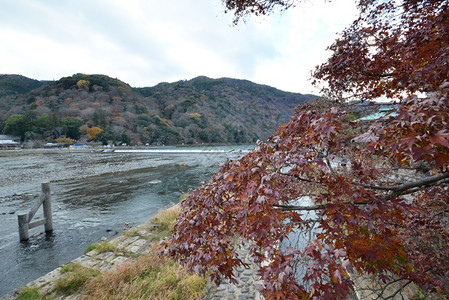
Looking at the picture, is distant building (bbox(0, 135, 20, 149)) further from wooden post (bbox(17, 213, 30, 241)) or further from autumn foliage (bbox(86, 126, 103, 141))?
wooden post (bbox(17, 213, 30, 241))

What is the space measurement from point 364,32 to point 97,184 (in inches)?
588

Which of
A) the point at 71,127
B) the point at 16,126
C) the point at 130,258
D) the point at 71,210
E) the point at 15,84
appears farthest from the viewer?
the point at 15,84

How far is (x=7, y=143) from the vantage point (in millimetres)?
41875

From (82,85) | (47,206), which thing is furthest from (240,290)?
(82,85)

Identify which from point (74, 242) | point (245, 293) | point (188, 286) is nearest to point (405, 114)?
point (245, 293)

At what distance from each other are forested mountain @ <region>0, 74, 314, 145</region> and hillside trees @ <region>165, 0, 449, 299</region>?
126 feet

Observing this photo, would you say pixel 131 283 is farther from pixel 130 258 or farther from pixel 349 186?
pixel 349 186

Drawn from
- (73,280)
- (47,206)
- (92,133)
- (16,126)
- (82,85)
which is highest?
(82,85)

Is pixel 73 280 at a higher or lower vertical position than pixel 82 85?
lower

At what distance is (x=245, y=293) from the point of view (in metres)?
3.45

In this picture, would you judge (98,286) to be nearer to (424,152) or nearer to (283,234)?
(283,234)

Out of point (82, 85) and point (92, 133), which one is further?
point (82, 85)

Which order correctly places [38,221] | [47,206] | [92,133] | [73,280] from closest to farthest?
[73,280] < [38,221] < [47,206] < [92,133]

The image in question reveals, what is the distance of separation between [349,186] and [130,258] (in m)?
5.10
